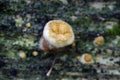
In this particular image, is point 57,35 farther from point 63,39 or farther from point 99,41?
point 99,41

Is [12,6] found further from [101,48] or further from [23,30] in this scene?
[101,48]

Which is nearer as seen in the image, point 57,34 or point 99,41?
point 57,34

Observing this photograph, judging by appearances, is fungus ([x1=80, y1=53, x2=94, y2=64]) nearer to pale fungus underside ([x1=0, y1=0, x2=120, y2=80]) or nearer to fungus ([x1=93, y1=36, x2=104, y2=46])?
pale fungus underside ([x1=0, y1=0, x2=120, y2=80])

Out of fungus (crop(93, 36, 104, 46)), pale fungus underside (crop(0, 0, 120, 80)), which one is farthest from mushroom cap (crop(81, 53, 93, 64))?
fungus (crop(93, 36, 104, 46))

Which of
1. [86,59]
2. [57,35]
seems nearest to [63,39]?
[57,35]

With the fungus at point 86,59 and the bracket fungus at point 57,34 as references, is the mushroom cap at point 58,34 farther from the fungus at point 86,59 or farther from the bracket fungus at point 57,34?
the fungus at point 86,59

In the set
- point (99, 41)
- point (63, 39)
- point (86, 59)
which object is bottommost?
point (86, 59)

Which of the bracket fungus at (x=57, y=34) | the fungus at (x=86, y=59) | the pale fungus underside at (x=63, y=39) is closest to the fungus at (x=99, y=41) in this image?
the pale fungus underside at (x=63, y=39)

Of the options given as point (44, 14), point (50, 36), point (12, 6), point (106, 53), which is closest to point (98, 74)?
point (106, 53)
